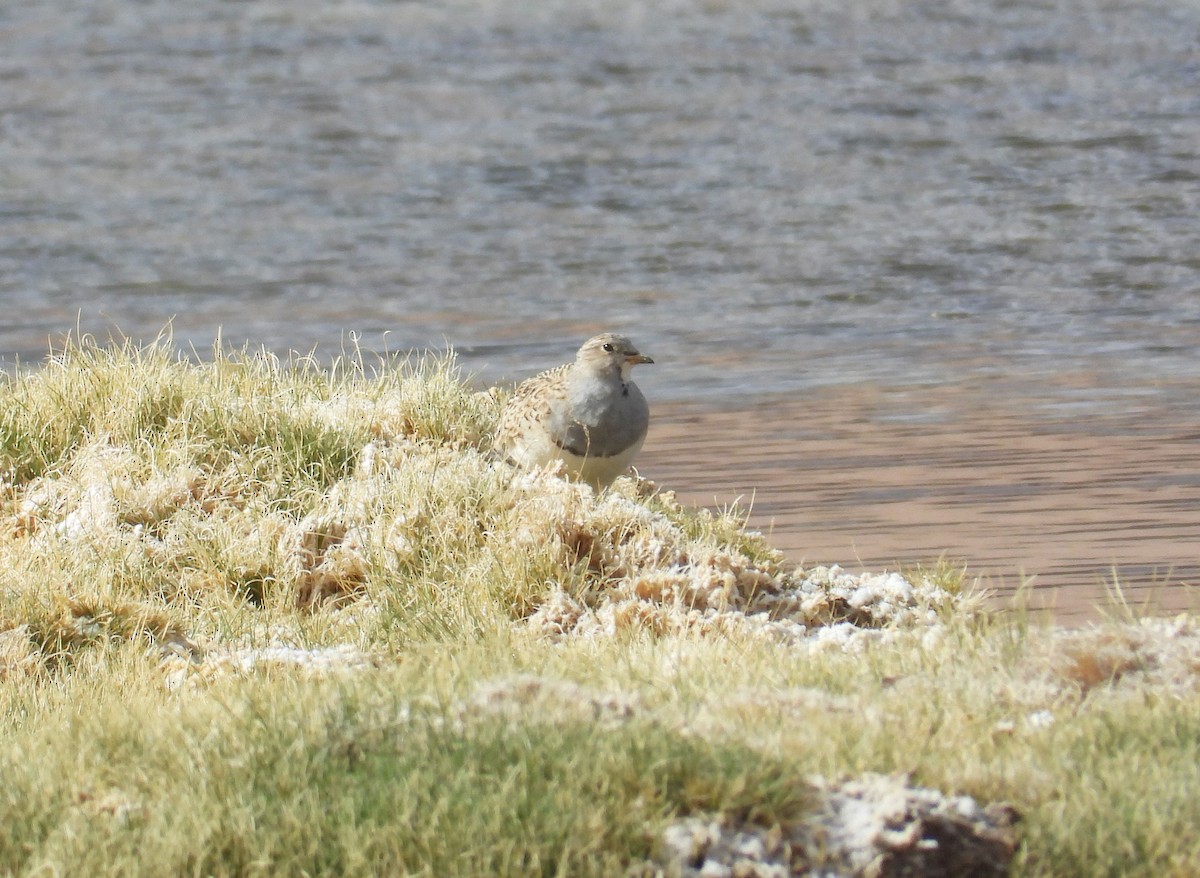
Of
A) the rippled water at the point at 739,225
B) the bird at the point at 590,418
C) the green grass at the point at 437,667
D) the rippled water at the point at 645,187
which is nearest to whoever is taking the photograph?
the green grass at the point at 437,667

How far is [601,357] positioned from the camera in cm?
796

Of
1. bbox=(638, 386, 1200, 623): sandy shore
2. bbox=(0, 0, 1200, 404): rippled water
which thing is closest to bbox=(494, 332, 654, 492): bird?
bbox=(638, 386, 1200, 623): sandy shore

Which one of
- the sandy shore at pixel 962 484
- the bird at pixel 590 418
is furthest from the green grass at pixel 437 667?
the sandy shore at pixel 962 484

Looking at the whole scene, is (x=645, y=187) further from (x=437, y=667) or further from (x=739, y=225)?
(x=437, y=667)

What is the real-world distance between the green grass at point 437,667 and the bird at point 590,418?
160mm

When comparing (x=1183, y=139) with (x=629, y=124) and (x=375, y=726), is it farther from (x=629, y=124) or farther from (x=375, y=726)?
(x=375, y=726)

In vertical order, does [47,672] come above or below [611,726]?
below

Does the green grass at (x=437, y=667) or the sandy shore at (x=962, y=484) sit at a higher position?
the green grass at (x=437, y=667)

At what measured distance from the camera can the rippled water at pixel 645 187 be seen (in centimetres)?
1394

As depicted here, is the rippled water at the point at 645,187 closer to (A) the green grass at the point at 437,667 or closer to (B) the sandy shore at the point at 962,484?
(B) the sandy shore at the point at 962,484

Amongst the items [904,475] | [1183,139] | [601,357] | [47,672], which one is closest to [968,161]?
[1183,139]

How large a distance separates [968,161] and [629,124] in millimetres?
4248

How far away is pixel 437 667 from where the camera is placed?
5.54 metres

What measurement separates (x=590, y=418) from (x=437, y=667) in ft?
7.86
